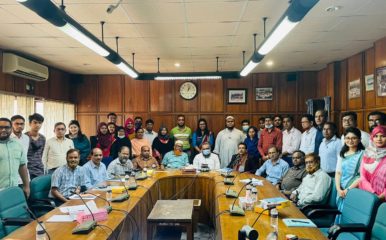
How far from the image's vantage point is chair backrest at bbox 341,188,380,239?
2423 millimetres

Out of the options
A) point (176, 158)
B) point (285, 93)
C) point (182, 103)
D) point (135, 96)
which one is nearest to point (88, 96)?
point (135, 96)

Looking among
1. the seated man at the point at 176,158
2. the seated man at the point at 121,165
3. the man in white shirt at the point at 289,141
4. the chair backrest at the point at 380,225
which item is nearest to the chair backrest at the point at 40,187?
the seated man at the point at 121,165

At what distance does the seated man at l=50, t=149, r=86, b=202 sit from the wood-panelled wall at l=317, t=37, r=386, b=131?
4.80 meters

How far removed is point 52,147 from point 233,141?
359cm

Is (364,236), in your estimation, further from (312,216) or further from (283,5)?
(283,5)

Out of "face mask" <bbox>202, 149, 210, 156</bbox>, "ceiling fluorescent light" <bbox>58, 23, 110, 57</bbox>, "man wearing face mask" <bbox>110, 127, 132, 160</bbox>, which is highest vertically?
"ceiling fluorescent light" <bbox>58, 23, 110, 57</bbox>

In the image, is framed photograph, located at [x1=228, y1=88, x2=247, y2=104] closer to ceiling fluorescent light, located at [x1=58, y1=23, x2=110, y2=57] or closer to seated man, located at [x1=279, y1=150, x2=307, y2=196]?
seated man, located at [x1=279, y1=150, x2=307, y2=196]

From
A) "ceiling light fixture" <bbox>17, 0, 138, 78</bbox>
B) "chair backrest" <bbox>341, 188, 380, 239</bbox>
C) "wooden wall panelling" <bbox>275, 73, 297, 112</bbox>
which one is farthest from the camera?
"wooden wall panelling" <bbox>275, 73, 297, 112</bbox>

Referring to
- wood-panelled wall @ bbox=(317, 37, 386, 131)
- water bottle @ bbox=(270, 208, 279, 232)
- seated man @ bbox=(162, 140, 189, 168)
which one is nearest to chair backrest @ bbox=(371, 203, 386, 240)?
water bottle @ bbox=(270, 208, 279, 232)

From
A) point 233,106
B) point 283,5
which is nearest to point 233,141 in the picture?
point 233,106

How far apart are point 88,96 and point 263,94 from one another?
186 inches

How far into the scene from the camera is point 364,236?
2.44 meters

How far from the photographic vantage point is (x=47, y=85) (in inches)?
275

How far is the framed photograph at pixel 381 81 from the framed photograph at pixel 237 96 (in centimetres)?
352
